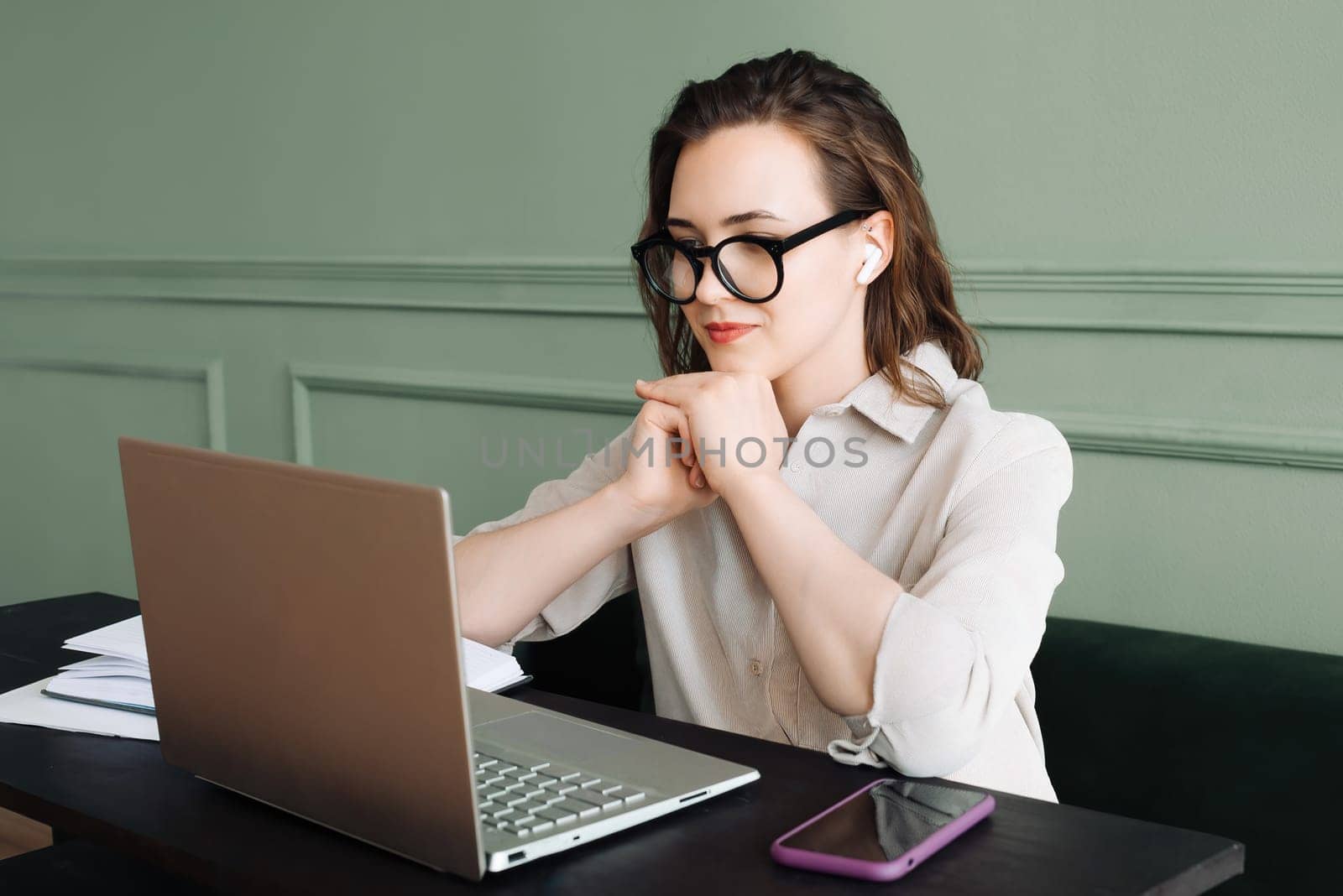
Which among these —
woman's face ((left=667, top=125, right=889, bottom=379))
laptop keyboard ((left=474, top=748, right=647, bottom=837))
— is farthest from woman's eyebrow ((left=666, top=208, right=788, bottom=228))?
laptop keyboard ((left=474, top=748, right=647, bottom=837))

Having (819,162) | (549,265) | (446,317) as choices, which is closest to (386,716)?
(819,162)

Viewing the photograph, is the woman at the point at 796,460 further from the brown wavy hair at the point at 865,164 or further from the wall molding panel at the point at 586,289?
the wall molding panel at the point at 586,289

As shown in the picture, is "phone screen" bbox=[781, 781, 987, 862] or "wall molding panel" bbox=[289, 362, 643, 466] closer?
"phone screen" bbox=[781, 781, 987, 862]

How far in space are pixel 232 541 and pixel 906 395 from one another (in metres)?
0.75

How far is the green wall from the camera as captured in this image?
5.61ft

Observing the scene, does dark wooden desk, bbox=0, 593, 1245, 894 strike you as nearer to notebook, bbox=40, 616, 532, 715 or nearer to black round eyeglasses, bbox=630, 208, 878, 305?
notebook, bbox=40, 616, 532, 715

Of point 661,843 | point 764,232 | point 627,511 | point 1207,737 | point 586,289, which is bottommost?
point 1207,737

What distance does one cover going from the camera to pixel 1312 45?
1.63m

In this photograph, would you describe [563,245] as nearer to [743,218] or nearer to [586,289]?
[586,289]

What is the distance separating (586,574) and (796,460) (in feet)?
0.93

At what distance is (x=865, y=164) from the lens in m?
1.43

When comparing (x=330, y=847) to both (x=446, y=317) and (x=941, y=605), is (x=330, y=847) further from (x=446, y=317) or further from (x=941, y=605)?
(x=446, y=317)

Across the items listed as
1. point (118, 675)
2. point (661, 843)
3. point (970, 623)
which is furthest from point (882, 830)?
point (118, 675)

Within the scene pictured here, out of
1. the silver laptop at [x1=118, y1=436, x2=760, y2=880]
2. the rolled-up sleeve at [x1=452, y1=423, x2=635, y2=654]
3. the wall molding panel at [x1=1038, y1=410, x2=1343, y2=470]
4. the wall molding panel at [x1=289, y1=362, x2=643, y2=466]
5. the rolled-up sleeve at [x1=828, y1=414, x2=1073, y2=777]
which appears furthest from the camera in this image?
the wall molding panel at [x1=289, y1=362, x2=643, y2=466]
